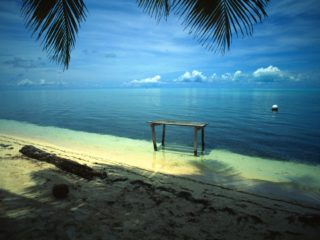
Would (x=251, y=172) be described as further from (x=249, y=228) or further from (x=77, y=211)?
(x=77, y=211)

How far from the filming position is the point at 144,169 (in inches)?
376

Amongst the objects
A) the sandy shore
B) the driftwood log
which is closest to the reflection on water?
the sandy shore

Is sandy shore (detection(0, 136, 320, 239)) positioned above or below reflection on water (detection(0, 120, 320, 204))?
above

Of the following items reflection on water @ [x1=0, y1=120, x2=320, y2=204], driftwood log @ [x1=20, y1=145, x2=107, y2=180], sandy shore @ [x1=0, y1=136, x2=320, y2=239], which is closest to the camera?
sandy shore @ [x1=0, y1=136, x2=320, y2=239]

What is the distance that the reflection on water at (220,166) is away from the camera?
841cm

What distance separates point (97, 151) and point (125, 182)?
6606 mm

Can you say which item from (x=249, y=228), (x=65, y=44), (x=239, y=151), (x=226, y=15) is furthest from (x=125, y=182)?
(x=239, y=151)

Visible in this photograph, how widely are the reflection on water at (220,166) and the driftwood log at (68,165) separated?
7.94 ft

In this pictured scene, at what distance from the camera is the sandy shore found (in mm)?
4301

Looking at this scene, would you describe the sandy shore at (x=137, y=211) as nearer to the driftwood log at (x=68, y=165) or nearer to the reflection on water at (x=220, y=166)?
the driftwood log at (x=68, y=165)

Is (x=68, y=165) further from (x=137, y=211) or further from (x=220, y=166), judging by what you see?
(x=220, y=166)

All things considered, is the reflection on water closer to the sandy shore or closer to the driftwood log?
the sandy shore

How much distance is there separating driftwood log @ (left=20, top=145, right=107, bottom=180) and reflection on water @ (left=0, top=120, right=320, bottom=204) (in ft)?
7.94

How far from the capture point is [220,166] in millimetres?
10883
